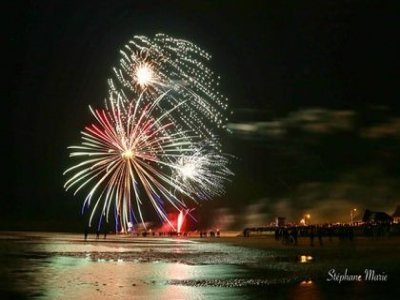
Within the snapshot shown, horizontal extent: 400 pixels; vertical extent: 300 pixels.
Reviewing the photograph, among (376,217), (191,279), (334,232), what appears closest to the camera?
(191,279)

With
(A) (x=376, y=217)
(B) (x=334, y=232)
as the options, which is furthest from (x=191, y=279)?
(A) (x=376, y=217)

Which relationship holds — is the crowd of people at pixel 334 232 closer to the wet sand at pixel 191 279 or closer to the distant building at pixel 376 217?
the distant building at pixel 376 217

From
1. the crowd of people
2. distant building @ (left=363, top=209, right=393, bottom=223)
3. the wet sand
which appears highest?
distant building @ (left=363, top=209, right=393, bottom=223)

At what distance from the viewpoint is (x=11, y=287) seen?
18547 millimetres

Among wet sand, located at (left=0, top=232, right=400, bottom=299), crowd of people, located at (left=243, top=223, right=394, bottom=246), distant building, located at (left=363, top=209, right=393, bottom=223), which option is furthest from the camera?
distant building, located at (left=363, top=209, right=393, bottom=223)

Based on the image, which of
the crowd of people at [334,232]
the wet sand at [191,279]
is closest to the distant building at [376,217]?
the crowd of people at [334,232]

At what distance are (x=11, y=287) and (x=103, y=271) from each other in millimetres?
5723

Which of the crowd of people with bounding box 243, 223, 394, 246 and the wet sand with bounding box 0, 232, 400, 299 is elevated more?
the crowd of people with bounding box 243, 223, 394, 246

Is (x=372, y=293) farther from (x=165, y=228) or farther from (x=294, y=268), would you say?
(x=165, y=228)

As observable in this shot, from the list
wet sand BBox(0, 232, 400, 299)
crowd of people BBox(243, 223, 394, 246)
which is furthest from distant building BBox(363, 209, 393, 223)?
wet sand BBox(0, 232, 400, 299)

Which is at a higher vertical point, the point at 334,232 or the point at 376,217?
the point at 376,217

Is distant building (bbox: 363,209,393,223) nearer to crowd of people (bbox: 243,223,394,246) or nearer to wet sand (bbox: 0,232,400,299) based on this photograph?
crowd of people (bbox: 243,223,394,246)

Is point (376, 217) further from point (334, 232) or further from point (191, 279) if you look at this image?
point (191, 279)

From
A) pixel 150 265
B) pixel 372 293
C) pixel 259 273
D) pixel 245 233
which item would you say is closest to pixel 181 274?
pixel 259 273
